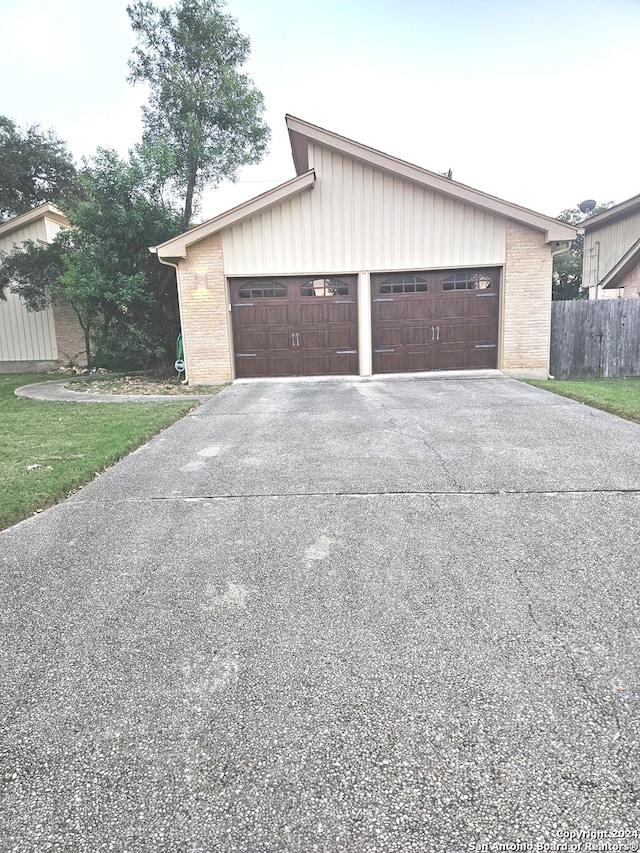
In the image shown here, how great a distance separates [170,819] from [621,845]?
3.90 ft

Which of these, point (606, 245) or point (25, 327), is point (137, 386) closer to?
point (25, 327)

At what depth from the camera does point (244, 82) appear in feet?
48.4

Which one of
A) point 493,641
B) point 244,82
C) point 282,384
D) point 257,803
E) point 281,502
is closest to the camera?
point 257,803

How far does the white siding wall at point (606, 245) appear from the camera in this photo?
17.8 m

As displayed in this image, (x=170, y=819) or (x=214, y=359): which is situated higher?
(x=214, y=359)

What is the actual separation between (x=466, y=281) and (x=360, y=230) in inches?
109

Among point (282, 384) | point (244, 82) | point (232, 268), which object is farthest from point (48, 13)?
point (282, 384)

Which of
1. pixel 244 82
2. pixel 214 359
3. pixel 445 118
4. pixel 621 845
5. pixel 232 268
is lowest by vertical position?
pixel 621 845

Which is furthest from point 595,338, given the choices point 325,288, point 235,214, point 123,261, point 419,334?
point 123,261

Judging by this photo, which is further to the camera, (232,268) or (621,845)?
(232,268)

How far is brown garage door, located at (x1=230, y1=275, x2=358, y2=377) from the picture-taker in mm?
11719

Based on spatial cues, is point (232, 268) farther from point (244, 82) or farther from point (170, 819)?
point (170, 819)

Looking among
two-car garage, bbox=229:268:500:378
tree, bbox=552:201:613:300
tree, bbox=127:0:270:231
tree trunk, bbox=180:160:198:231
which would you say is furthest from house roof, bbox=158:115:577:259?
tree, bbox=552:201:613:300

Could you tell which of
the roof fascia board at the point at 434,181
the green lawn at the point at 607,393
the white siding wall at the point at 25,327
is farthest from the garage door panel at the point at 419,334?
the white siding wall at the point at 25,327
